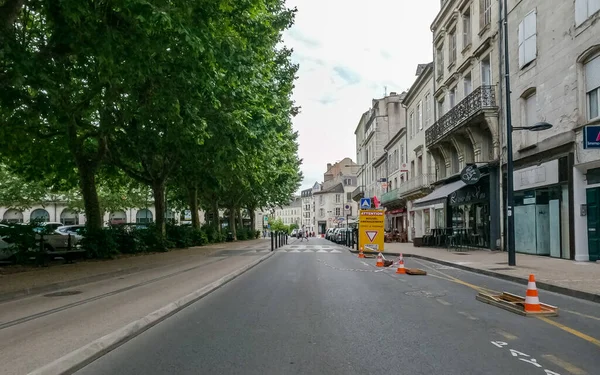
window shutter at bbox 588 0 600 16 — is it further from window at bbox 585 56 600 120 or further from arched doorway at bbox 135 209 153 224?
arched doorway at bbox 135 209 153 224

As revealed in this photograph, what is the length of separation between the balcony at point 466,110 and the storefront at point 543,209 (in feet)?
12.1

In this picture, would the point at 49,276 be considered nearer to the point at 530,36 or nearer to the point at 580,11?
the point at 580,11

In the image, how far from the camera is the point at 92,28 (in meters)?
10.7

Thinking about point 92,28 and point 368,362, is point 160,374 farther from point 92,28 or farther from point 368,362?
point 92,28

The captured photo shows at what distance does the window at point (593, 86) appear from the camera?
15547 millimetres

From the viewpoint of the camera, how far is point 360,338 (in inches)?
242

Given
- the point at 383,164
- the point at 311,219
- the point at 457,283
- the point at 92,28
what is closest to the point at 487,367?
the point at 457,283

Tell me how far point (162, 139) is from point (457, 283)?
11.9 meters

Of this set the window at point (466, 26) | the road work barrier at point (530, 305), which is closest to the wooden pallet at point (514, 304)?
the road work barrier at point (530, 305)

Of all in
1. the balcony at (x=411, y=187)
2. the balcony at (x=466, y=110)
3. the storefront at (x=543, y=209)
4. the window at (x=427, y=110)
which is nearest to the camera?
the storefront at (x=543, y=209)

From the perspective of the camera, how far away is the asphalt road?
5023mm

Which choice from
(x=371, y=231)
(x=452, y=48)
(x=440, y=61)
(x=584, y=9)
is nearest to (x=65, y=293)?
(x=371, y=231)

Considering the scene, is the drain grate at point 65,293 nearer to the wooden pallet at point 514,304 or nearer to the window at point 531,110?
the wooden pallet at point 514,304

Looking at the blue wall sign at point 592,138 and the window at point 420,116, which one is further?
the window at point 420,116
